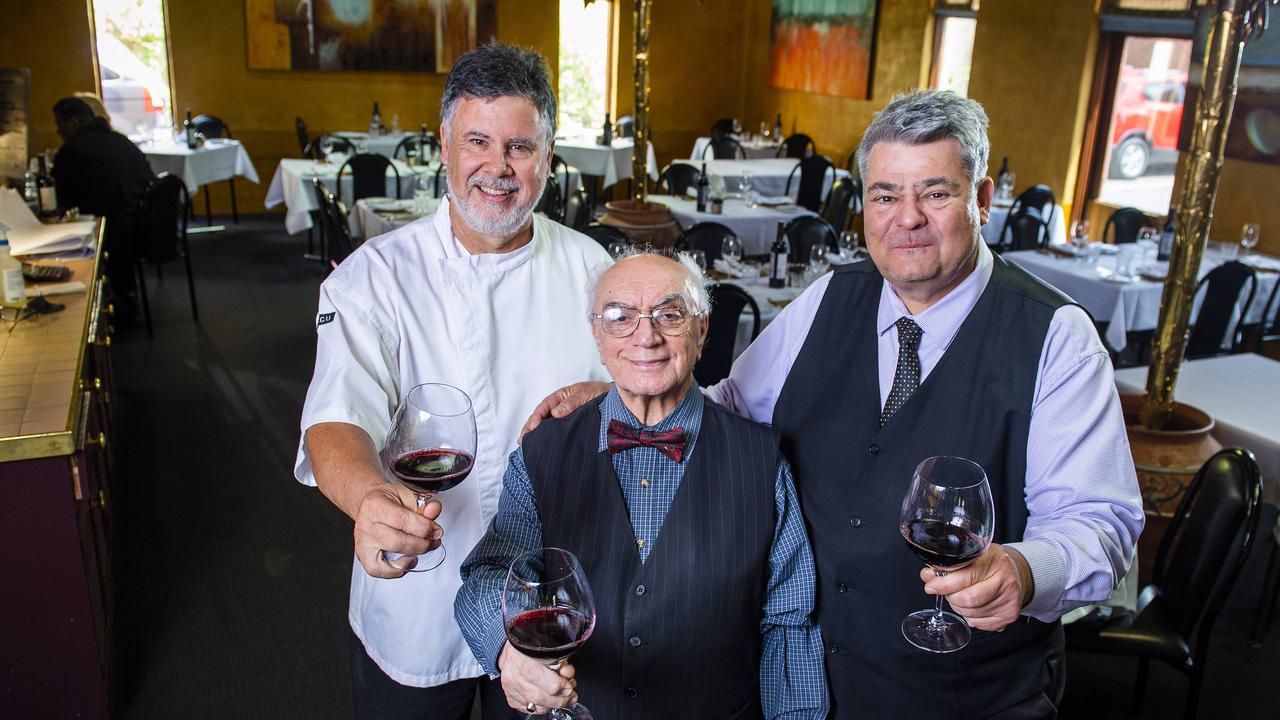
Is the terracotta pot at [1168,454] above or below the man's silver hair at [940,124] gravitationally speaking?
below

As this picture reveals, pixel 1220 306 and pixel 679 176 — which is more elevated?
pixel 679 176

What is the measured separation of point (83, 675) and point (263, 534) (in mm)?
1356

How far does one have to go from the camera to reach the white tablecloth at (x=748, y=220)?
23.3ft

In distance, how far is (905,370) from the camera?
1729 mm

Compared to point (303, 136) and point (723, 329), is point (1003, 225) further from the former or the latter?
point (303, 136)

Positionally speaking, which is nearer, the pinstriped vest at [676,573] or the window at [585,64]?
the pinstriped vest at [676,573]

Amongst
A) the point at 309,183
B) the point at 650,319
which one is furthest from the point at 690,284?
the point at 309,183

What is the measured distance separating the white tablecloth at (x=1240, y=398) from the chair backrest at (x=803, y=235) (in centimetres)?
260

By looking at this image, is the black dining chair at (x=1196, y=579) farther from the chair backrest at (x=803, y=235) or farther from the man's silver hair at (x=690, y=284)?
the chair backrest at (x=803, y=235)

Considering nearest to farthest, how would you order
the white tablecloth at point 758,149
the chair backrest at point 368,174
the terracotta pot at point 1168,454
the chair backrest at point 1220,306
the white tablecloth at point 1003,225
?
the terracotta pot at point 1168,454 < the chair backrest at point 1220,306 < the white tablecloth at point 1003,225 < the chair backrest at point 368,174 < the white tablecloth at point 758,149

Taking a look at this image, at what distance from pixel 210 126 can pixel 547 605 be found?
403 inches

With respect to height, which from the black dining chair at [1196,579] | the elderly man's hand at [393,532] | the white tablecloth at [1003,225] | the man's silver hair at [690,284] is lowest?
the black dining chair at [1196,579]

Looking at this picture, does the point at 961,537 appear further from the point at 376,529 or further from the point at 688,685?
the point at 376,529

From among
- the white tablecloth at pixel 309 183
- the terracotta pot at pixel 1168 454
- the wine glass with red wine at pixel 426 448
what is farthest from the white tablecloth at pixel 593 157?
the wine glass with red wine at pixel 426 448
